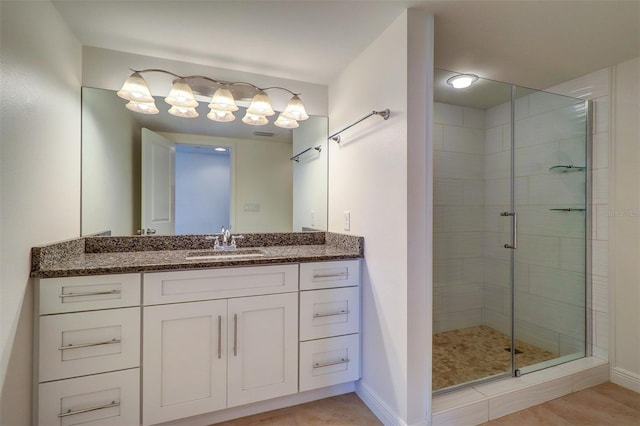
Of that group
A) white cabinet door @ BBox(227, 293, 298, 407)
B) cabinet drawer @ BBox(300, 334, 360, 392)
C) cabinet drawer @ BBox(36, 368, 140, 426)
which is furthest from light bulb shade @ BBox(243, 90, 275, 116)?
cabinet drawer @ BBox(36, 368, 140, 426)

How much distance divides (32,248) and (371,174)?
1655mm

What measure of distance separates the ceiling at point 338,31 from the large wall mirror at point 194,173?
1.22ft

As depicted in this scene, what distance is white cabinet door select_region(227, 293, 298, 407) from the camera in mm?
1501

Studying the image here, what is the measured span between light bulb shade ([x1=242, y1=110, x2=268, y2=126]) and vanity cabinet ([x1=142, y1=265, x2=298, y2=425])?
110 centimetres

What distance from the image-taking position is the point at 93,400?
4.22 ft

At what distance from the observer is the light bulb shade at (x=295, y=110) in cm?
197

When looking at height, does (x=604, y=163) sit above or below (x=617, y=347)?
above

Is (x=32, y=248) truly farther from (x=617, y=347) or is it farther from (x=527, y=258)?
(x=617, y=347)

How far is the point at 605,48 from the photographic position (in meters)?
1.74

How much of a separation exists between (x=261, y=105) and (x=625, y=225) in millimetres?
2538

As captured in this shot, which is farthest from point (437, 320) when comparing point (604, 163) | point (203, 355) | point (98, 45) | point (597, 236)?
point (98, 45)

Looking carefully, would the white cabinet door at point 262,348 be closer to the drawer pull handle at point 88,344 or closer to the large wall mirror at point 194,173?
the drawer pull handle at point 88,344

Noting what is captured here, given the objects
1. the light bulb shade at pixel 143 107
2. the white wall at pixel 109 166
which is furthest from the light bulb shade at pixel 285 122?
the white wall at pixel 109 166

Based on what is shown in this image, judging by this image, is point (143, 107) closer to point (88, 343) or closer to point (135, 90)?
point (135, 90)
